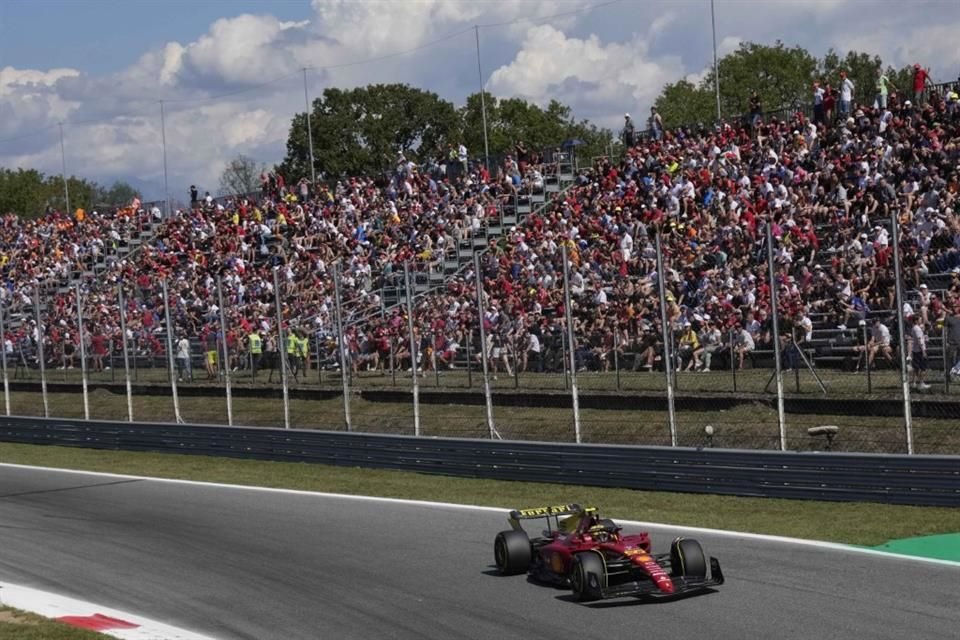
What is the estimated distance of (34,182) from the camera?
121000mm

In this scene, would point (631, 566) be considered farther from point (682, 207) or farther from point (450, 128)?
point (450, 128)

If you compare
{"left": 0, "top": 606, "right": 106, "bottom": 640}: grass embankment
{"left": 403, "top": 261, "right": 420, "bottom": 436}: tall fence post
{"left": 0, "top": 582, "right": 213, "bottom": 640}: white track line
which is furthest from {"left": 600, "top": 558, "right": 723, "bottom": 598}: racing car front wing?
{"left": 403, "top": 261, "right": 420, "bottom": 436}: tall fence post

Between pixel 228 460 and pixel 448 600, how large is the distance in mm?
14235

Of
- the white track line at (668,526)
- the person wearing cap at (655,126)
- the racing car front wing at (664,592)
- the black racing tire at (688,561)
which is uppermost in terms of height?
the person wearing cap at (655,126)

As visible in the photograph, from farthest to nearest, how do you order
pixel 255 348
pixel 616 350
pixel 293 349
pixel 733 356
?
pixel 255 348, pixel 293 349, pixel 616 350, pixel 733 356

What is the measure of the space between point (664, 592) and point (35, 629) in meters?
4.94

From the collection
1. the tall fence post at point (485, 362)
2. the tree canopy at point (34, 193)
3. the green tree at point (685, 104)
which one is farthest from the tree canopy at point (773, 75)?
the tall fence post at point (485, 362)

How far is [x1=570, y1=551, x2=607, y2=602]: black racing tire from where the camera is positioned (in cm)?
1067

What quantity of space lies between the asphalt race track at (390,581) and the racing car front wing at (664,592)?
0.40ft

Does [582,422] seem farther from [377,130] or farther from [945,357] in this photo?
[377,130]

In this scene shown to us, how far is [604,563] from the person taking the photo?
10797 millimetres

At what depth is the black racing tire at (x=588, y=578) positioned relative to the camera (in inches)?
420

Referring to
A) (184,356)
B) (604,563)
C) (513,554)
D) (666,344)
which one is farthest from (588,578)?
(184,356)

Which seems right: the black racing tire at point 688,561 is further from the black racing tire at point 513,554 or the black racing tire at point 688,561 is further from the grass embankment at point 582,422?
the grass embankment at point 582,422
